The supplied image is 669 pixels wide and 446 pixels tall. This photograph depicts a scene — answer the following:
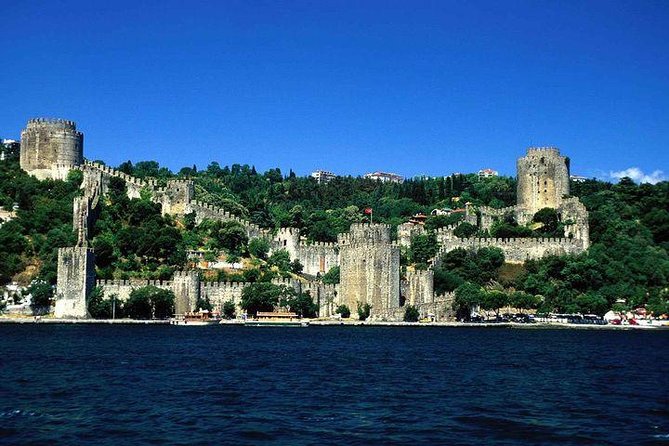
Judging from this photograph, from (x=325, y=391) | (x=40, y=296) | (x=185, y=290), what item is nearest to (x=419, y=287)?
(x=185, y=290)

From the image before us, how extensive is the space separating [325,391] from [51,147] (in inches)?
1703

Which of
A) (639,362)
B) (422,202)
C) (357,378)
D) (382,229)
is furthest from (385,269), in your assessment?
(422,202)

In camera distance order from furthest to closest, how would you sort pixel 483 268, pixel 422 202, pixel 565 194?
1. pixel 422 202
2. pixel 565 194
3. pixel 483 268

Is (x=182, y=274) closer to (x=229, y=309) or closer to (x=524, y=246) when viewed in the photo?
(x=229, y=309)

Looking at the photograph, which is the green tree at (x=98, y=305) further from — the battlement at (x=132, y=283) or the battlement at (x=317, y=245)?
the battlement at (x=317, y=245)

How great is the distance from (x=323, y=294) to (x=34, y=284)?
1534 centimetres

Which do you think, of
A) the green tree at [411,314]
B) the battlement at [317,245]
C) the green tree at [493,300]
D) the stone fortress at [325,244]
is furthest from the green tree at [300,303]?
the green tree at [493,300]

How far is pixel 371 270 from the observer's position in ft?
171

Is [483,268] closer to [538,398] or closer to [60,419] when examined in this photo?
[538,398]

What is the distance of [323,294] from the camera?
5409cm

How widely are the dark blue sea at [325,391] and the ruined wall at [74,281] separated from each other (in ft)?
21.0

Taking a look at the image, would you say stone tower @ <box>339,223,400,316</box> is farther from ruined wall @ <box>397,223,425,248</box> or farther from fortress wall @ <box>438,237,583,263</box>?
ruined wall @ <box>397,223,425,248</box>

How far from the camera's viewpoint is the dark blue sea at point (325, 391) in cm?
1908

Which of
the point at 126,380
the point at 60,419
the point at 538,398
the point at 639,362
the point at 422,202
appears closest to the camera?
the point at 60,419
